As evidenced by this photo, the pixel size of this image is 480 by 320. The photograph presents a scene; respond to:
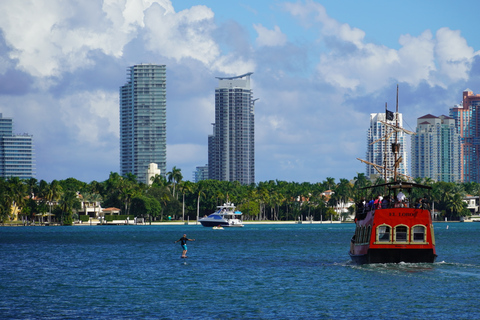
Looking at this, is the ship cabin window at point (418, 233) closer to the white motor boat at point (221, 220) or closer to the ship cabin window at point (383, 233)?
the ship cabin window at point (383, 233)

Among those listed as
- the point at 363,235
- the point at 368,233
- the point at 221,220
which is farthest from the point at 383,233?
the point at 221,220

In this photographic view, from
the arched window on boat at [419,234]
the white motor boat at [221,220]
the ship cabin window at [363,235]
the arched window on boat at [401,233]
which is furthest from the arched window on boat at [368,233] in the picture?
the white motor boat at [221,220]

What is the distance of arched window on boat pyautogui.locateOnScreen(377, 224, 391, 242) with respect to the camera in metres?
51.4

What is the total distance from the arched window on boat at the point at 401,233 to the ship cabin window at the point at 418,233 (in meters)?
0.51

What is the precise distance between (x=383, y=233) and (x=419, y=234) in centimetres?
228

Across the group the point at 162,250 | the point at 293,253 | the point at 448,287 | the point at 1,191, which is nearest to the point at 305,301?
the point at 448,287

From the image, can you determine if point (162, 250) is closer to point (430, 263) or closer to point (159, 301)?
point (430, 263)

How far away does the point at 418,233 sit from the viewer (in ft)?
168

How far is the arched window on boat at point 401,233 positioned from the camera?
51.1 meters

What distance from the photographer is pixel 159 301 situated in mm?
40656

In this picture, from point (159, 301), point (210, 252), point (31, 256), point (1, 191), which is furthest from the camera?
point (1, 191)

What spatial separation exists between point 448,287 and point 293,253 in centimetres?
3543

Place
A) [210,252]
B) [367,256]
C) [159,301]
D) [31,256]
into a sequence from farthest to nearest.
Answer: [210,252]
[31,256]
[367,256]
[159,301]

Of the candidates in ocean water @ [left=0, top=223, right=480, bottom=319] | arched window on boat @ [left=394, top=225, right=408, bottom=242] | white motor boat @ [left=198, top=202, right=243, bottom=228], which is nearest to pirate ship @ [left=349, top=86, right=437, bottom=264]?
arched window on boat @ [left=394, top=225, right=408, bottom=242]
